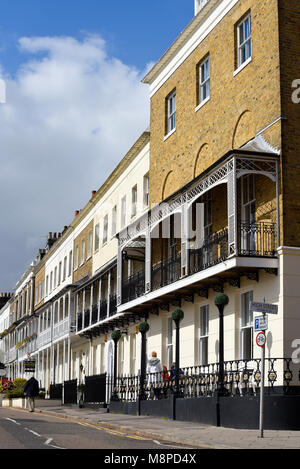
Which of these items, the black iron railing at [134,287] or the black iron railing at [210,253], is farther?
the black iron railing at [134,287]

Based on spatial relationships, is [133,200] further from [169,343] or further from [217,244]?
[217,244]

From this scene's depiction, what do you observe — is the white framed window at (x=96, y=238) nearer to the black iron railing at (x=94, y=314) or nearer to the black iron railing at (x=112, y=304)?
the black iron railing at (x=94, y=314)

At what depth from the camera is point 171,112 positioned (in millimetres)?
27781

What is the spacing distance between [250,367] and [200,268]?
3540mm

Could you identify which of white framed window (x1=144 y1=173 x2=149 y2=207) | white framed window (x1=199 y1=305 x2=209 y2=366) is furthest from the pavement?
white framed window (x1=144 y1=173 x2=149 y2=207)

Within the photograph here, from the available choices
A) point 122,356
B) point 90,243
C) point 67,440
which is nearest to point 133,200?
point 122,356

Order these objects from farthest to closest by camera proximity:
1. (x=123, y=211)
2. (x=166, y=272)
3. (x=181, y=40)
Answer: (x=123, y=211)
(x=181, y=40)
(x=166, y=272)

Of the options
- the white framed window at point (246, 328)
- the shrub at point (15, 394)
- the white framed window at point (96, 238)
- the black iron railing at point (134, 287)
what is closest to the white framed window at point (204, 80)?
the black iron railing at point (134, 287)

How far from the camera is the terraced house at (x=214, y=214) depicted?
62.6 feet

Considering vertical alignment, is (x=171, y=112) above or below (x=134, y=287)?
above

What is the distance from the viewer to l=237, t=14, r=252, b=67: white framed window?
22.1 meters

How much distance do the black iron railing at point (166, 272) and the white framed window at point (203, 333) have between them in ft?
4.20

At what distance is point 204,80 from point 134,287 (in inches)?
308
